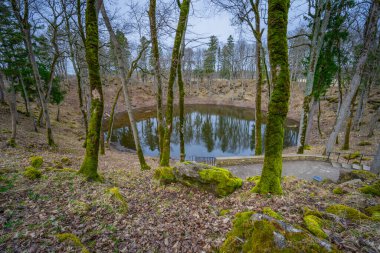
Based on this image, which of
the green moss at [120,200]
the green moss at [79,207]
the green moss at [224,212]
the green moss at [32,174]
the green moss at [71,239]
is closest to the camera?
the green moss at [71,239]

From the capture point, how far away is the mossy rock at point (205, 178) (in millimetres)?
4470

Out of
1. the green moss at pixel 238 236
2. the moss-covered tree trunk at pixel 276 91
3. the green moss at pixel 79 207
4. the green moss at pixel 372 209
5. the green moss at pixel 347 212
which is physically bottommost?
the green moss at pixel 79 207

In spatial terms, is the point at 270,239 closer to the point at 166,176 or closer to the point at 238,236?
the point at 238,236

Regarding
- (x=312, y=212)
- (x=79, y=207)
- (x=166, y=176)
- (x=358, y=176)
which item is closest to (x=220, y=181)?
(x=166, y=176)

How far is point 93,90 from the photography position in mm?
4738

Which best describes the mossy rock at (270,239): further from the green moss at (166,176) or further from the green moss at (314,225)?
the green moss at (166,176)

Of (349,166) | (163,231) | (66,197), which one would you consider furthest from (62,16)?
(349,166)

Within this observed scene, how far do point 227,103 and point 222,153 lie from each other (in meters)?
29.5

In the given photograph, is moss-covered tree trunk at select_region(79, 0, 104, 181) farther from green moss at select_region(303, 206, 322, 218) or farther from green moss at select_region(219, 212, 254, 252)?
green moss at select_region(303, 206, 322, 218)

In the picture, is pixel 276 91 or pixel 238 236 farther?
pixel 276 91

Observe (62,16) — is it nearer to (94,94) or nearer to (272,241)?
(94,94)

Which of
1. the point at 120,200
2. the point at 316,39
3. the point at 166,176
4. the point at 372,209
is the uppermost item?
the point at 316,39

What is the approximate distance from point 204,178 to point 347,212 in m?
2.98

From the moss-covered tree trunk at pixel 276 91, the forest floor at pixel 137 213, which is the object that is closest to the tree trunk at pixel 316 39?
the forest floor at pixel 137 213
